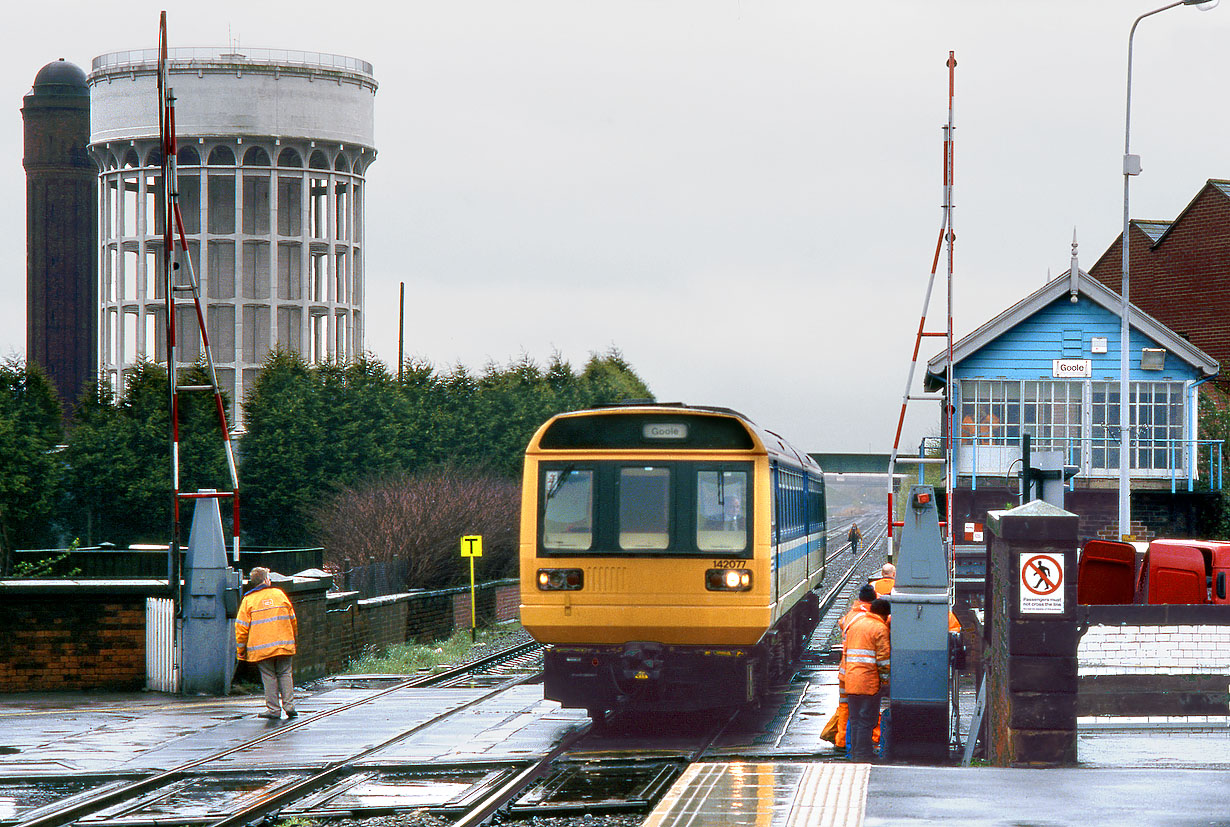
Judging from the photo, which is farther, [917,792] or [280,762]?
[280,762]

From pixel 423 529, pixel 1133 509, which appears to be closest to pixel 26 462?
pixel 423 529

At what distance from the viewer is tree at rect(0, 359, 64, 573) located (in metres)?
42.5

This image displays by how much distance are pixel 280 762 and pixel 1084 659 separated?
20.8 ft

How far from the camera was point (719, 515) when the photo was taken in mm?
14734

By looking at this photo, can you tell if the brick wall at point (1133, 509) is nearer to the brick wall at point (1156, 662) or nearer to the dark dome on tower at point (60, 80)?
the brick wall at point (1156, 662)

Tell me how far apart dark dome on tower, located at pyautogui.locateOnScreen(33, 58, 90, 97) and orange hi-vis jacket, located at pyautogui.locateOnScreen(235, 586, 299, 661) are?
57000 mm

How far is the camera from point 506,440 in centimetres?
5234

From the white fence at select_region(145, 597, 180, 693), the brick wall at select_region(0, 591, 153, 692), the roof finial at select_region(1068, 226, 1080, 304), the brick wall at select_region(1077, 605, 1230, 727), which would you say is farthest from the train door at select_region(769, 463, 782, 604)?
the roof finial at select_region(1068, 226, 1080, 304)

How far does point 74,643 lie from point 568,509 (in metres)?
7.44

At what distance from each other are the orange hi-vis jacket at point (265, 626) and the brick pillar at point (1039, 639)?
770cm

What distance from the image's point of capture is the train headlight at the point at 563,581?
→ 14.7 meters

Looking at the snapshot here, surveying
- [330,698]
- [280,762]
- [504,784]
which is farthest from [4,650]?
[504,784]

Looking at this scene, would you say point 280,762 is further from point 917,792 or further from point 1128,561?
point 1128,561

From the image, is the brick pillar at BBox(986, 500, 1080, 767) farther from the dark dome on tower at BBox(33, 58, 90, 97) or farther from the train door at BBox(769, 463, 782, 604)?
the dark dome on tower at BBox(33, 58, 90, 97)
